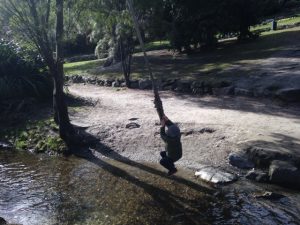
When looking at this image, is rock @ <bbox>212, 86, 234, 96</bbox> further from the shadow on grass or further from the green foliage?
the green foliage

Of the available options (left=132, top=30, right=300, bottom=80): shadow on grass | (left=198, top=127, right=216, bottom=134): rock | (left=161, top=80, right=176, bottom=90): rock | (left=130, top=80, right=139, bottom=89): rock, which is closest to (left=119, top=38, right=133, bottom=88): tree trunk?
(left=130, top=80, right=139, bottom=89): rock

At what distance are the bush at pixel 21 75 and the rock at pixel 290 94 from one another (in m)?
8.72

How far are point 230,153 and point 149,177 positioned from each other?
2.03 metres

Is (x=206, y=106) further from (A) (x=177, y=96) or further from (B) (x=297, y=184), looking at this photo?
(B) (x=297, y=184)

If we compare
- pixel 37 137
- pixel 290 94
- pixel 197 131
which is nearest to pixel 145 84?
pixel 37 137

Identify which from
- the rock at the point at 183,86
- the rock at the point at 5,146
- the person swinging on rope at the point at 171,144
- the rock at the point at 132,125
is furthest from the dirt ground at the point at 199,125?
the rock at the point at 5,146

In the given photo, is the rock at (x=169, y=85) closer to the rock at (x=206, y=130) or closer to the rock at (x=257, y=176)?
the rock at (x=206, y=130)

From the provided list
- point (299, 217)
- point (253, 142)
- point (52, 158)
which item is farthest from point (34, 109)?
point (299, 217)

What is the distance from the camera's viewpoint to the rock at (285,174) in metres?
8.99

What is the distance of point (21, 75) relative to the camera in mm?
17312

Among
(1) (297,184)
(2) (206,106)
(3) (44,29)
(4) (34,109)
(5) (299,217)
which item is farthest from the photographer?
(4) (34,109)

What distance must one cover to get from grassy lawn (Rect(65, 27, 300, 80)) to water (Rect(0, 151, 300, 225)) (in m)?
8.40

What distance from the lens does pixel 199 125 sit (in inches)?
486

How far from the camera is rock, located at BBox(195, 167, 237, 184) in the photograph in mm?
9428
